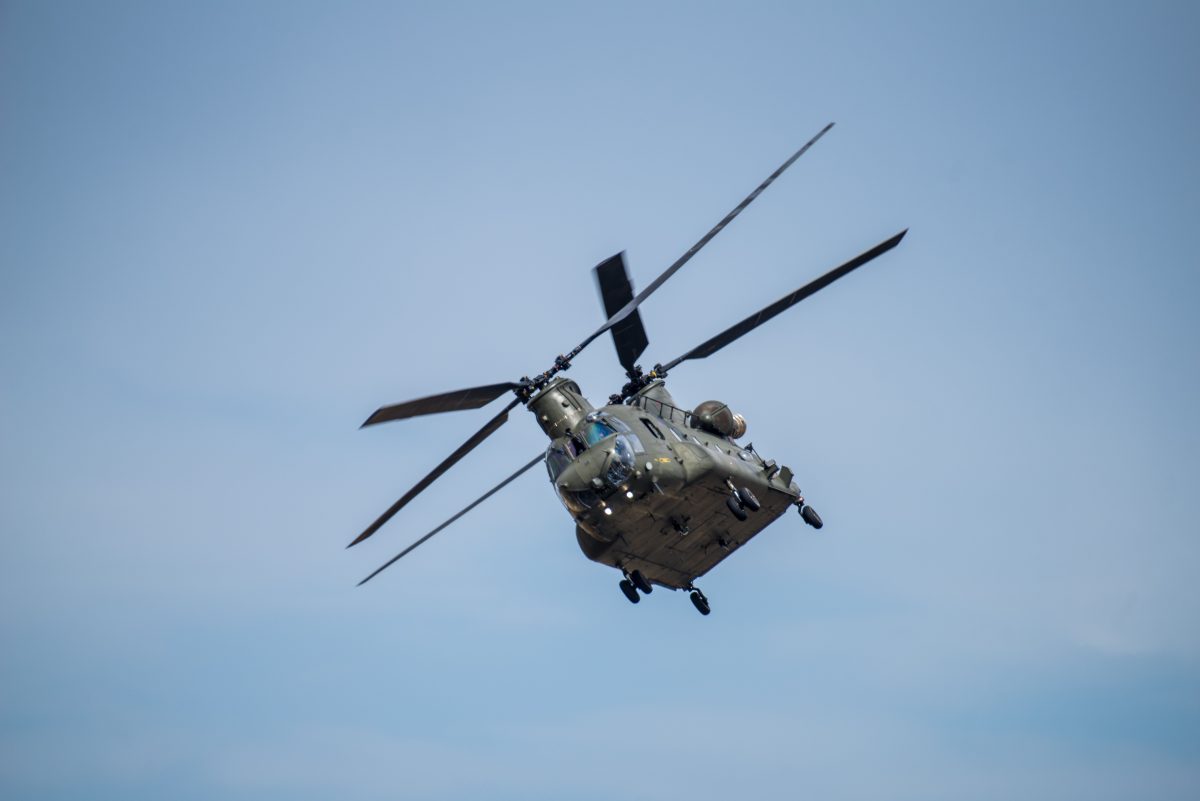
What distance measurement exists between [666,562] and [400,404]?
10306mm

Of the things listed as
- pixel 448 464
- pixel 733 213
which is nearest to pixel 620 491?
pixel 448 464

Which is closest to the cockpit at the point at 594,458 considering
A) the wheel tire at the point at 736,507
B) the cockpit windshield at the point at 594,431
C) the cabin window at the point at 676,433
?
the cockpit windshield at the point at 594,431

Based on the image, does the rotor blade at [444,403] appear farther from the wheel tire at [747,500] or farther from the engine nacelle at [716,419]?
the wheel tire at [747,500]

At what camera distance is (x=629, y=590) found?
40719mm

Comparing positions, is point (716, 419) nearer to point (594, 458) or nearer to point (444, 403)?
point (594, 458)

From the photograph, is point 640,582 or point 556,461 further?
point 640,582

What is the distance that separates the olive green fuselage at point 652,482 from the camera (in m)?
38.0

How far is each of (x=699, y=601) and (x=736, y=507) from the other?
4873mm

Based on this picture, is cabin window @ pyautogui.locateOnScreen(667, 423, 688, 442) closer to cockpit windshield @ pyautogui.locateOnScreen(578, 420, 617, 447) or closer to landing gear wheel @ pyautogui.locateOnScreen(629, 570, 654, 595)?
cockpit windshield @ pyautogui.locateOnScreen(578, 420, 617, 447)

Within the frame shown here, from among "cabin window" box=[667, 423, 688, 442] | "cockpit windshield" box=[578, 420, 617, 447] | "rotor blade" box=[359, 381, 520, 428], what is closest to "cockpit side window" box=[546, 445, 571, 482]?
"cockpit windshield" box=[578, 420, 617, 447]

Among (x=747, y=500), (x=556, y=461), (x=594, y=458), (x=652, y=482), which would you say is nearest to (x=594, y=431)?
(x=594, y=458)

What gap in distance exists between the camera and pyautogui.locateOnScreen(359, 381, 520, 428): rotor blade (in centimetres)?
3538

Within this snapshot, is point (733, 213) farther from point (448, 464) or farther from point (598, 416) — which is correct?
point (448, 464)

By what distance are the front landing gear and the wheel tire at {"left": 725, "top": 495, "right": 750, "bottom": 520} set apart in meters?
4.26
